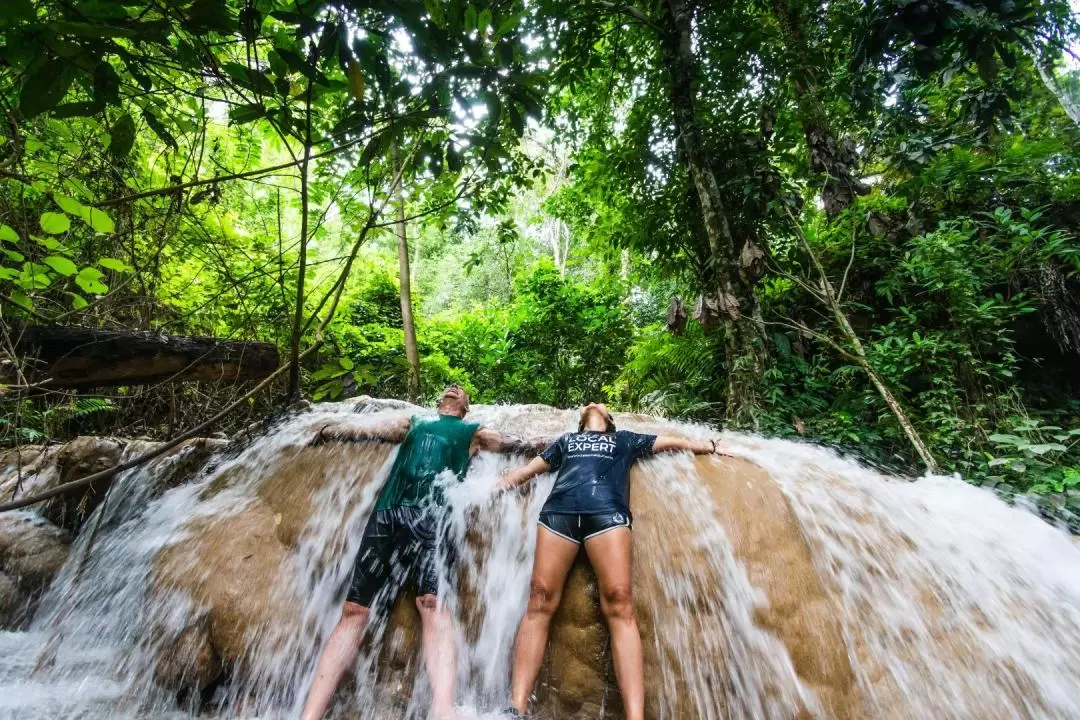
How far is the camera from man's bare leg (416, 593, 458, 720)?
2.22 meters

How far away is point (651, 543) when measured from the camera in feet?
8.97

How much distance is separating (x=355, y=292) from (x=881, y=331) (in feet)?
27.3

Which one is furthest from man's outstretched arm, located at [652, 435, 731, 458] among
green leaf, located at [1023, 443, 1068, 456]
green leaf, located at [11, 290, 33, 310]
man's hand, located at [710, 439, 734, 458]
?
green leaf, located at [11, 290, 33, 310]

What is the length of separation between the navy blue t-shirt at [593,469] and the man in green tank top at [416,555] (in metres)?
0.75

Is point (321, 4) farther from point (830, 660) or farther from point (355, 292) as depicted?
point (355, 292)

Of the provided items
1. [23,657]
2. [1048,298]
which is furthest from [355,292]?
[1048,298]

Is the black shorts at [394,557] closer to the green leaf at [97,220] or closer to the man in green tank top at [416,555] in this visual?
the man in green tank top at [416,555]

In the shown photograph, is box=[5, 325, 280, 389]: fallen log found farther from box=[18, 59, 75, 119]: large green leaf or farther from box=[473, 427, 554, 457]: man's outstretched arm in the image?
box=[473, 427, 554, 457]: man's outstretched arm

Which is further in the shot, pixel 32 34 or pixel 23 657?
pixel 23 657

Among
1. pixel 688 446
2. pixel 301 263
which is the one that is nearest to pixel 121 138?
pixel 301 263

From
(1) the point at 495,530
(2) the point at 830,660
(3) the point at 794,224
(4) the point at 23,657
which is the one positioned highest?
(3) the point at 794,224

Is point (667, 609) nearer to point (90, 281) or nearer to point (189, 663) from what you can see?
point (189, 663)

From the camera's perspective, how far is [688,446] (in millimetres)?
3225

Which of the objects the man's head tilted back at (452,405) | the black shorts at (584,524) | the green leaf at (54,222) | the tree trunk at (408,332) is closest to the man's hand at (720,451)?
the black shorts at (584,524)
